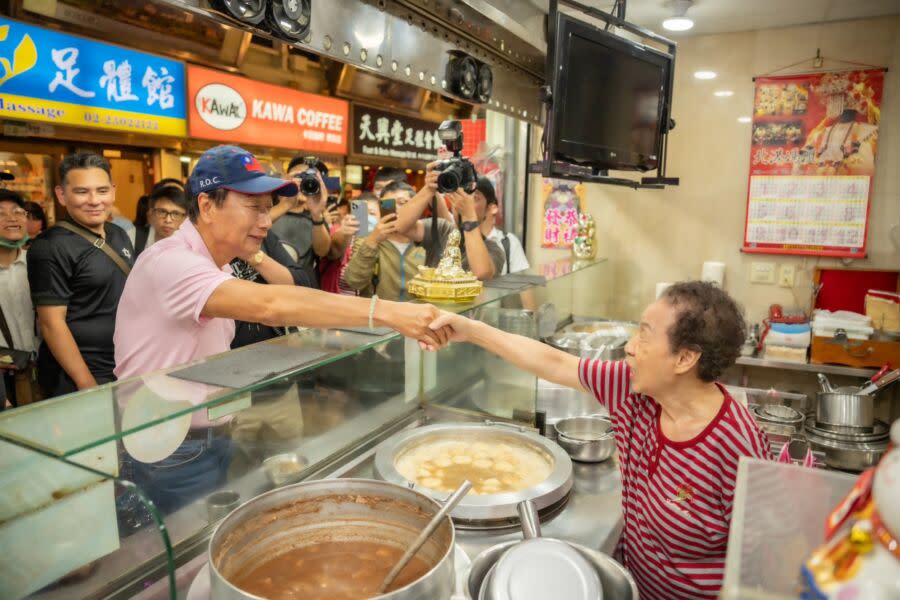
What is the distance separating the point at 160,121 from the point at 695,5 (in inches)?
152

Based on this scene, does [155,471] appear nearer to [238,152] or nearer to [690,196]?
[238,152]

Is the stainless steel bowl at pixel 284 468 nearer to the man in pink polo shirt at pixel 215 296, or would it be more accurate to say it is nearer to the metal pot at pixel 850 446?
the man in pink polo shirt at pixel 215 296

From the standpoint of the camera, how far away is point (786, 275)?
433 centimetres

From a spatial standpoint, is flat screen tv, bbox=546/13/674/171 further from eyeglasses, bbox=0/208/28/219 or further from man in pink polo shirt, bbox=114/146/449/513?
eyeglasses, bbox=0/208/28/219

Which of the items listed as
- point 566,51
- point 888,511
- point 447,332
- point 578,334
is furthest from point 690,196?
point 888,511

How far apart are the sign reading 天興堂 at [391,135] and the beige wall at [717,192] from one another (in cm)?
263

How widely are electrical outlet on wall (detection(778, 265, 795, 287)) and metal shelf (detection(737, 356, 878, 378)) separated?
65 centimetres

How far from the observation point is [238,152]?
168 centimetres

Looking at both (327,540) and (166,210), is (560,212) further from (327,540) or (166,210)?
(327,540)

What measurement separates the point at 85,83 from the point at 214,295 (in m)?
3.60

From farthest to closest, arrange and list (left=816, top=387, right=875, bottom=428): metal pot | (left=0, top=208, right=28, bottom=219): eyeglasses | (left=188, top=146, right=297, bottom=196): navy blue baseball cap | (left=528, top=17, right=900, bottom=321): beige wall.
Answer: (left=528, top=17, right=900, bottom=321): beige wall
(left=816, top=387, right=875, bottom=428): metal pot
(left=0, top=208, right=28, bottom=219): eyeglasses
(left=188, top=146, right=297, bottom=196): navy blue baseball cap

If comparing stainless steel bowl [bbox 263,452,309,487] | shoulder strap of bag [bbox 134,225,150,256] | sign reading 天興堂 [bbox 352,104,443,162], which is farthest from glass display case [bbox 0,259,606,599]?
sign reading 天興堂 [bbox 352,104,443,162]

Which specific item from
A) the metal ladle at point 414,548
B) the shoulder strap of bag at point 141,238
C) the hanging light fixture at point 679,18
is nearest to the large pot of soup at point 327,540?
the metal ladle at point 414,548

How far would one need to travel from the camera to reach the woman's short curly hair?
138cm
